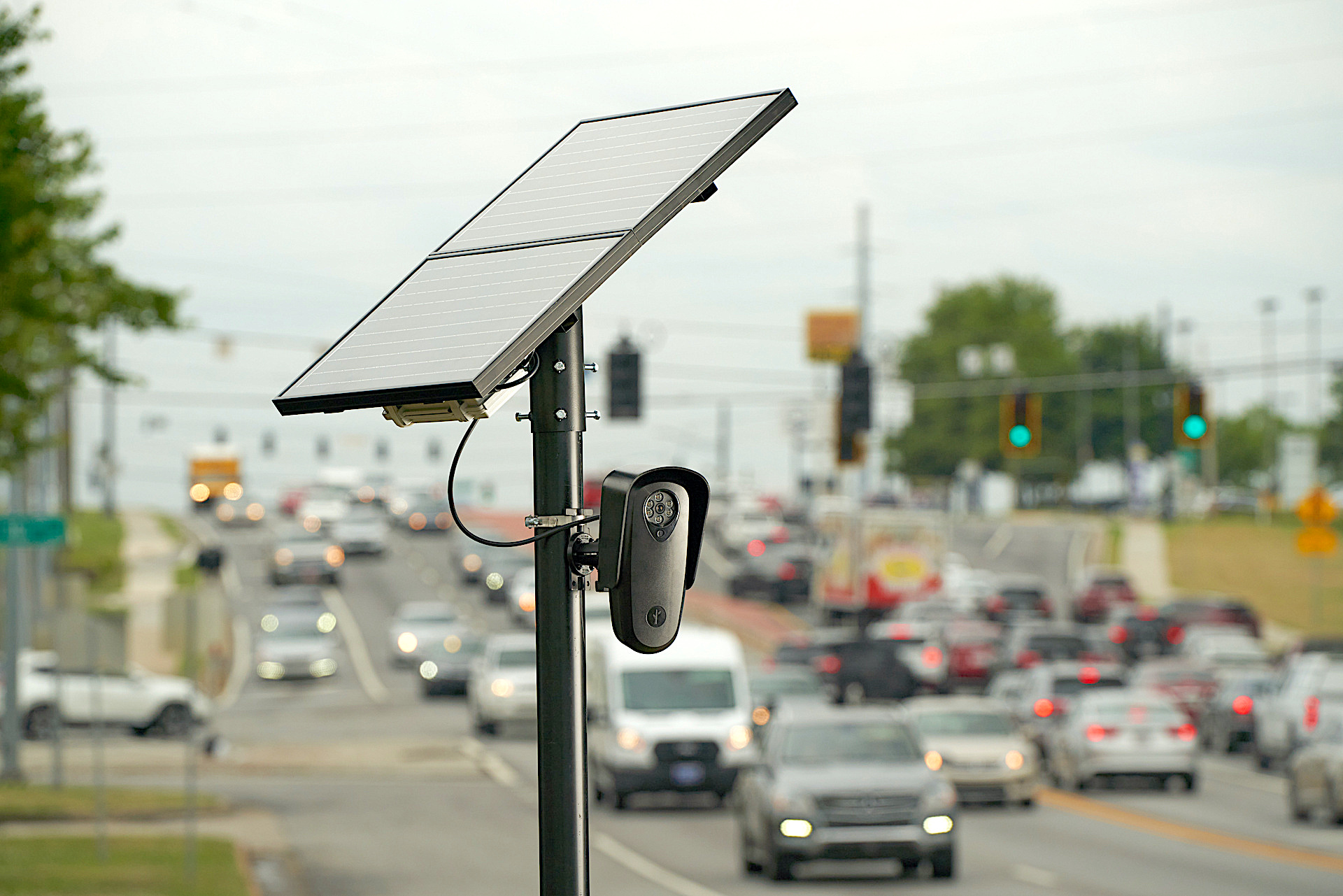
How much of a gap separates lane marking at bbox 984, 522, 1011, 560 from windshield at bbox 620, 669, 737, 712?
65653mm

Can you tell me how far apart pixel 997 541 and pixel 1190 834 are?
7687cm

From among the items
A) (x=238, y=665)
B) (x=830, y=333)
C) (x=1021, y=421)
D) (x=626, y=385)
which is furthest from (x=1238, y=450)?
(x=626, y=385)

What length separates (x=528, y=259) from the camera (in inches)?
210

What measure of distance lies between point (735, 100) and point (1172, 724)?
24.8m

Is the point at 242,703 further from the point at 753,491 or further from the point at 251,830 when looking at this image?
the point at 753,491

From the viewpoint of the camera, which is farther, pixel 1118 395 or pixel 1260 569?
pixel 1118 395

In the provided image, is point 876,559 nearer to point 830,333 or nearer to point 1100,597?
point 1100,597

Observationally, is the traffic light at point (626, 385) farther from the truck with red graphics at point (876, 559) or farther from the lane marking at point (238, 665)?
the truck with red graphics at point (876, 559)

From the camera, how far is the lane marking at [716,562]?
79250 millimetres

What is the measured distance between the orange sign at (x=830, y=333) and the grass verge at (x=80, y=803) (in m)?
60.7

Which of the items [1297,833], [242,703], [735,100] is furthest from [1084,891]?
[242,703]

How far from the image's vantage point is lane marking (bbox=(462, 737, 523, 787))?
31188 millimetres

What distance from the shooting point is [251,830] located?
2477 cm

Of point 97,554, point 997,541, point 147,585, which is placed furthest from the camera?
point 997,541
